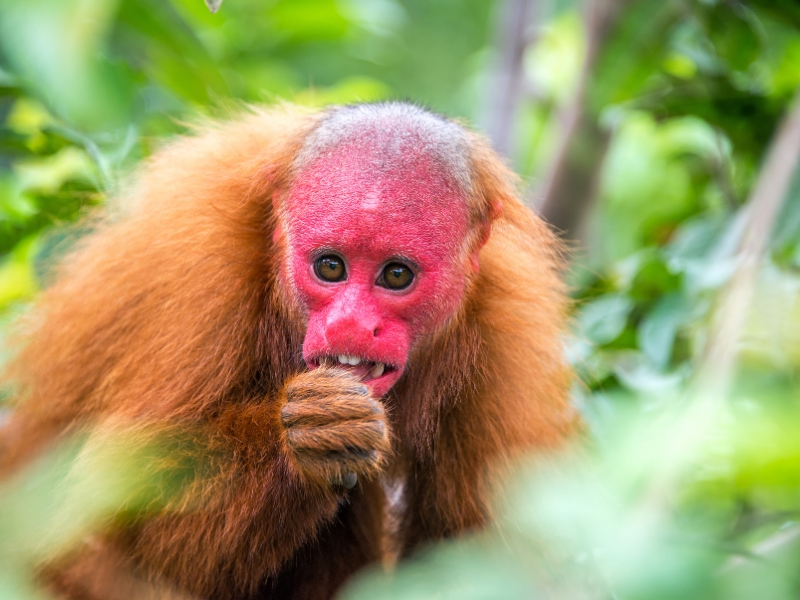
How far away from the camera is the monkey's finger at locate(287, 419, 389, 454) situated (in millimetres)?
2461

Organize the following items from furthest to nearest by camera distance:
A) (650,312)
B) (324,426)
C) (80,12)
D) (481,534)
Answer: (650,312) → (481,534) → (324,426) → (80,12)

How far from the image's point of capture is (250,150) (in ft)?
10.2

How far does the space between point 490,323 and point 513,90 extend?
2.48 meters

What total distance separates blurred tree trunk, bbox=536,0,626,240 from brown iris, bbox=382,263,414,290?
6.09 feet

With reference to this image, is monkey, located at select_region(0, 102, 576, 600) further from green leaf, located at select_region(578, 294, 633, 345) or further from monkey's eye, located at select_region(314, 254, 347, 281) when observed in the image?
green leaf, located at select_region(578, 294, 633, 345)

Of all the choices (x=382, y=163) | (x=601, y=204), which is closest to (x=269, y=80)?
(x=601, y=204)

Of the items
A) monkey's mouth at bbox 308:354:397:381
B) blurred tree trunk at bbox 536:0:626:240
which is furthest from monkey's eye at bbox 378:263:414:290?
blurred tree trunk at bbox 536:0:626:240

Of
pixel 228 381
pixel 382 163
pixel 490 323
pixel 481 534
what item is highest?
pixel 382 163

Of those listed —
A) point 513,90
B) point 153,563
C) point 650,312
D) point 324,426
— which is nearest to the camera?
point 324,426

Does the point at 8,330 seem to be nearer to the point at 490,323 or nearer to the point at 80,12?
the point at 490,323

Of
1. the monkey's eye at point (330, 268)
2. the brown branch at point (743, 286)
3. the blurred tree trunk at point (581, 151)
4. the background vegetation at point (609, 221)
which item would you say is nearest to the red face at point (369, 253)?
the monkey's eye at point (330, 268)

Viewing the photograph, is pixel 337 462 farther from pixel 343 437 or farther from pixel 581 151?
pixel 581 151

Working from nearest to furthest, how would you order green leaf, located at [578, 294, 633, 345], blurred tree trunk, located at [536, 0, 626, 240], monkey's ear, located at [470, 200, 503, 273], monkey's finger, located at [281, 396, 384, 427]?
monkey's finger, located at [281, 396, 384, 427] → monkey's ear, located at [470, 200, 503, 273] → green leaf, located at [578, 294, 633, 345] → blurred tree trunk, located at [536, 0, 626, 240]

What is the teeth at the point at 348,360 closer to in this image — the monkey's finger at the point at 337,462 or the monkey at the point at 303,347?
the monkey at the point at 303,347
